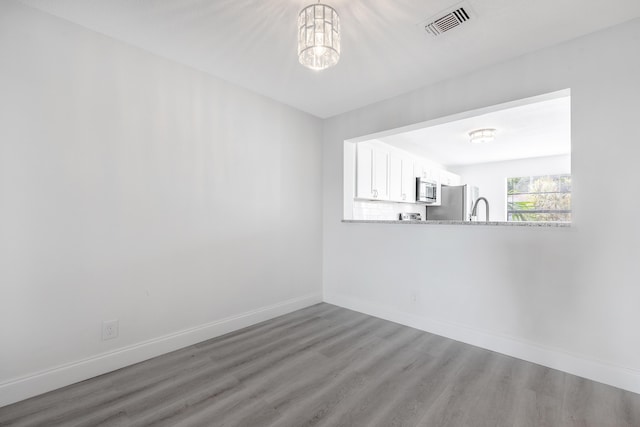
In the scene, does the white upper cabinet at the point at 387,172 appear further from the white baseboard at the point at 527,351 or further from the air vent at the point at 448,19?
the air vent at the point at 448,19

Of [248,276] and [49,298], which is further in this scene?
[248,276]

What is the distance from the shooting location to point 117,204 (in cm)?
214

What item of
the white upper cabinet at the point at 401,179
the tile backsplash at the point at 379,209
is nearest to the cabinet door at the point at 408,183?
the white upper cabinet at the point at 401,179

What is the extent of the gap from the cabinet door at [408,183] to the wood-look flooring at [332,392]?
293cm

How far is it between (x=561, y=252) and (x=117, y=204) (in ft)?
10.9

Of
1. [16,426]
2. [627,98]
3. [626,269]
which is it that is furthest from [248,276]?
[627,98]

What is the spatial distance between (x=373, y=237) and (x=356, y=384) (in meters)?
1.71

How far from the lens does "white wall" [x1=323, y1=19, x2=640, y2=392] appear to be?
1.93 metres

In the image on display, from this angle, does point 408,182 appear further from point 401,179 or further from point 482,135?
point 482,135

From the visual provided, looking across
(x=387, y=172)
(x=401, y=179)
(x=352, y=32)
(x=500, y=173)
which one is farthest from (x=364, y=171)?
(x=500, y=173)

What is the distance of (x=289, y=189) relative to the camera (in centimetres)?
344

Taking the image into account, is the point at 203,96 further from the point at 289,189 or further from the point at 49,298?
the point at 49,298

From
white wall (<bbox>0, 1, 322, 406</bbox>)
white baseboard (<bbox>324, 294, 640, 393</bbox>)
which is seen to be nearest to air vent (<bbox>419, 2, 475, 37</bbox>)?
white wall (<bbox>0, 1, 322, 406</bbox>)

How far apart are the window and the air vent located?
5331 millimetres
